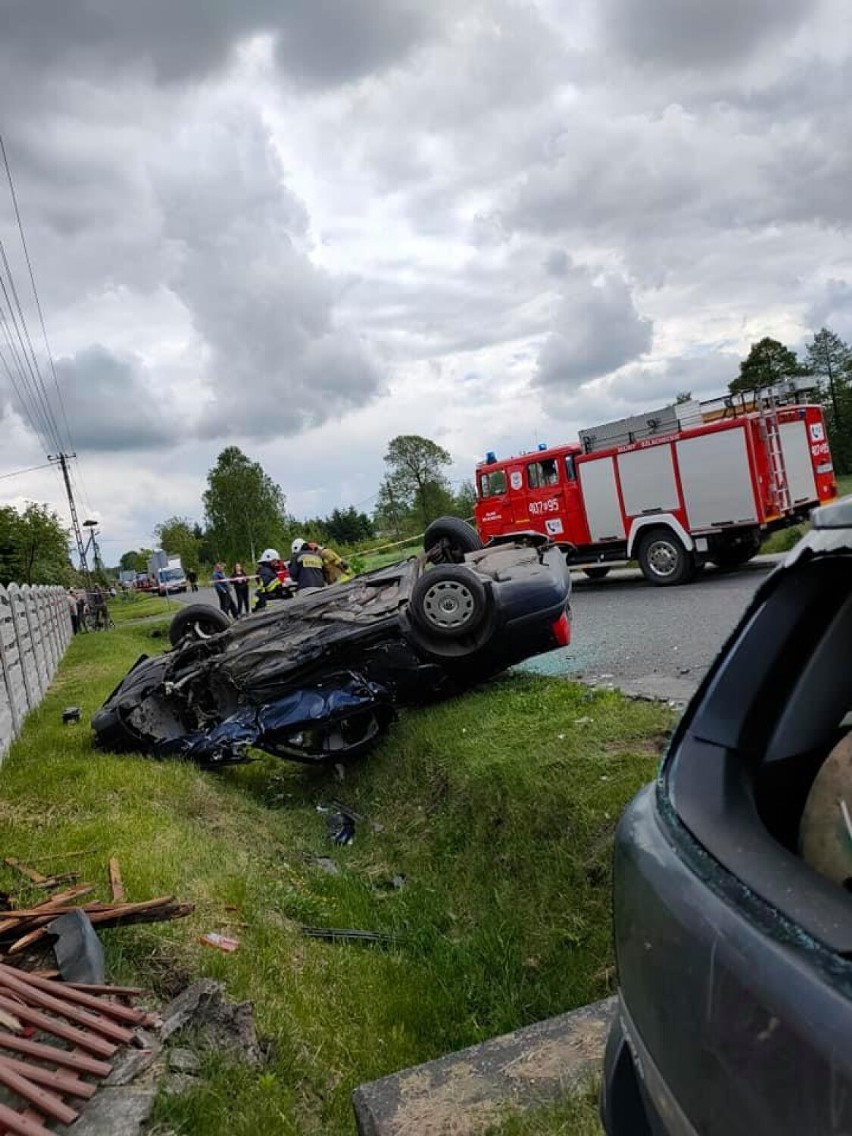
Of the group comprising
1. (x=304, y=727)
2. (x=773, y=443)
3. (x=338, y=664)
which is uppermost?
(x=773, y=443)

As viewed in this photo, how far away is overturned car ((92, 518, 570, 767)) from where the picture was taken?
6.20 metres

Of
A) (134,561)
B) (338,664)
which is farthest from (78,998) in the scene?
(134,561)

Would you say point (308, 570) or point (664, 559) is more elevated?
point (308, 570)

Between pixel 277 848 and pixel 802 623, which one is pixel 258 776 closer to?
pixel 277 848

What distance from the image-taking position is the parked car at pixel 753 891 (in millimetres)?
954

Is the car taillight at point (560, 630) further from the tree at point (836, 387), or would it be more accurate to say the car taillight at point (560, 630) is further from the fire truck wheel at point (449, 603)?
the tree at point (836, 387)

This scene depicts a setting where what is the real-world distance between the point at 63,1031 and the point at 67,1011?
11 cm

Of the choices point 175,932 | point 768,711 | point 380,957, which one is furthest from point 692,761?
point 380,957

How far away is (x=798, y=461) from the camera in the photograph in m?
13.1

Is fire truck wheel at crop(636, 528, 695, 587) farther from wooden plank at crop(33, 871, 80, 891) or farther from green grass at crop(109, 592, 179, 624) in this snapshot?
green grass at crop(109, 592, 179, 624)

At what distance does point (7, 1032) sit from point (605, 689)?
4.39m

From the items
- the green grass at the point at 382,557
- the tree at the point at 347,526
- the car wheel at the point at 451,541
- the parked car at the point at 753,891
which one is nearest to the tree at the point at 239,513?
the tree at the point at 347,526

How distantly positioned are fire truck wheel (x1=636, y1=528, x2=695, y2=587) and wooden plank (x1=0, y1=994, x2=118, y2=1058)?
37.9 feet

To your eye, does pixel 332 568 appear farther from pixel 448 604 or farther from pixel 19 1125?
pixel 19 1125
